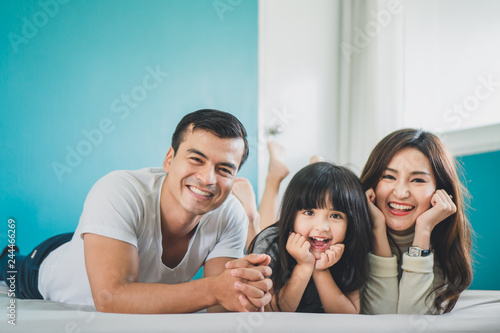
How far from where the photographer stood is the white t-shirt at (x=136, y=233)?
3.79 ft

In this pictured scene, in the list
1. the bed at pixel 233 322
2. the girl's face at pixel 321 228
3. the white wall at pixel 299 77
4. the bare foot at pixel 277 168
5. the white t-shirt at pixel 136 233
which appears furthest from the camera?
the white wall at pixel 299 77

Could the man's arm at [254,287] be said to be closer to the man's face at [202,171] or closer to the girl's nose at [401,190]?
the man's face at [202,171]

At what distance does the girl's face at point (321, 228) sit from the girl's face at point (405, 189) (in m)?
0.19

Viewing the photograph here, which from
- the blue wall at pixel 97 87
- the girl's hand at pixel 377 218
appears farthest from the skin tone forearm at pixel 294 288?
the blue wall at pixel 97 87

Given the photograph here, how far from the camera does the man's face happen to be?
123 cm

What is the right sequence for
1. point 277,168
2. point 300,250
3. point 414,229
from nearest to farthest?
point 300,250
point 414,229
point 277,168

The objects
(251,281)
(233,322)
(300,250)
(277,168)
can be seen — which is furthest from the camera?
(277,168)

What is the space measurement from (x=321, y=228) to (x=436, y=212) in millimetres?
341

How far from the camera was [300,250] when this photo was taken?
1.20m

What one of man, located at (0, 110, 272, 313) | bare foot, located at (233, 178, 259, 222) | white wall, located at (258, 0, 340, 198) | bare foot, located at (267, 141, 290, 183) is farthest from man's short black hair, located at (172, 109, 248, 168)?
white wall, located at (258, 0, 340, 198)

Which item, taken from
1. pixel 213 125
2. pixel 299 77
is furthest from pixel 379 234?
pixel 299 77

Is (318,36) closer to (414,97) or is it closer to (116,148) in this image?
(414,97)

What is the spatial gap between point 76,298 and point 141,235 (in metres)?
0.29

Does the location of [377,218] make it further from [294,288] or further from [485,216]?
[485,216]
